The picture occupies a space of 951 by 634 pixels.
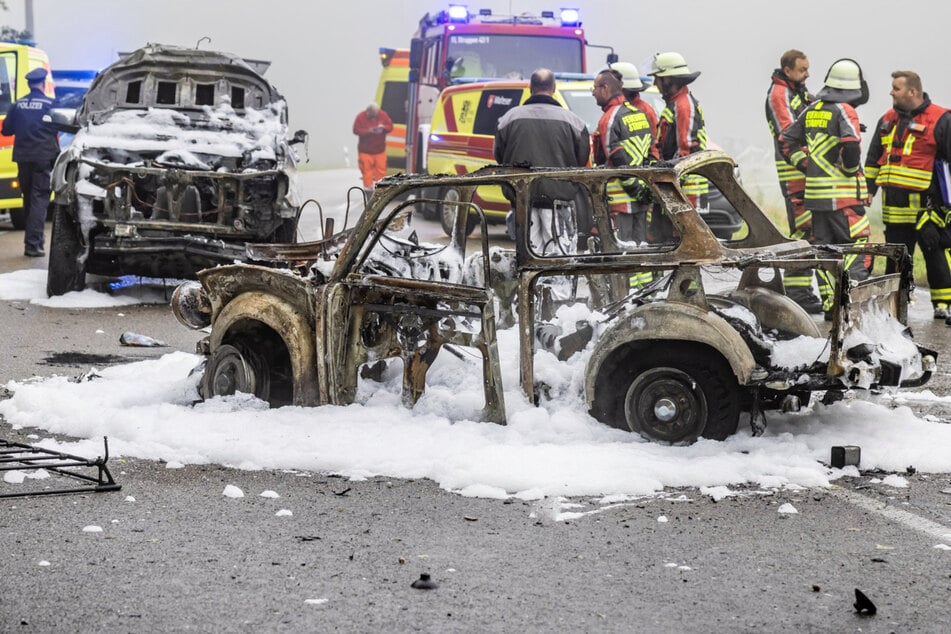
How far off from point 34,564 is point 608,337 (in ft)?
9.13

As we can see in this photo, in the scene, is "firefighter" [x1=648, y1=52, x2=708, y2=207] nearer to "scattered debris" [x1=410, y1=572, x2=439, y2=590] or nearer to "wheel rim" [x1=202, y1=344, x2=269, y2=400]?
"wheel rim" [x1=202, y1=344, x2=269, y2=400]

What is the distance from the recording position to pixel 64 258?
1202cm

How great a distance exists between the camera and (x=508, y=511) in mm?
5391

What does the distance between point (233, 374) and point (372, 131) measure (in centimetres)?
1782

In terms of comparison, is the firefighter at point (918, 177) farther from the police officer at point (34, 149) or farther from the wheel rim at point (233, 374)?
the police officer at point (34, 149)

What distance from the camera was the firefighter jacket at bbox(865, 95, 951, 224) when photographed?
11.0 metres

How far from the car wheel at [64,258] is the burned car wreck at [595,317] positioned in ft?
16.2

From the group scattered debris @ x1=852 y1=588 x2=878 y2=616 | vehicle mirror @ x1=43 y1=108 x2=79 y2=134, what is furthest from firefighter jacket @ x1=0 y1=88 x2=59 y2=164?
scattered debris @ x1=852 y1=588 x2=878 y2=616

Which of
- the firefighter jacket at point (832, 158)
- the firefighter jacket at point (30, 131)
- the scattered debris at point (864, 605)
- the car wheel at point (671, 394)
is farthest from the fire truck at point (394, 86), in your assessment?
the scattered debris at point (864, 605)

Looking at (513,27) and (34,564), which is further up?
(513,27)

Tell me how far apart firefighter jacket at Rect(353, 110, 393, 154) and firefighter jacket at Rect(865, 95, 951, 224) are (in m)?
14.1

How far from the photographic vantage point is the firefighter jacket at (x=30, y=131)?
50.9ft

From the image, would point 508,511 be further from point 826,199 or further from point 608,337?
point 826,199

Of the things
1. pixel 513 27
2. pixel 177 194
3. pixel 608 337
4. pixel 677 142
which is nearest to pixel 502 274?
pixel 608 337
